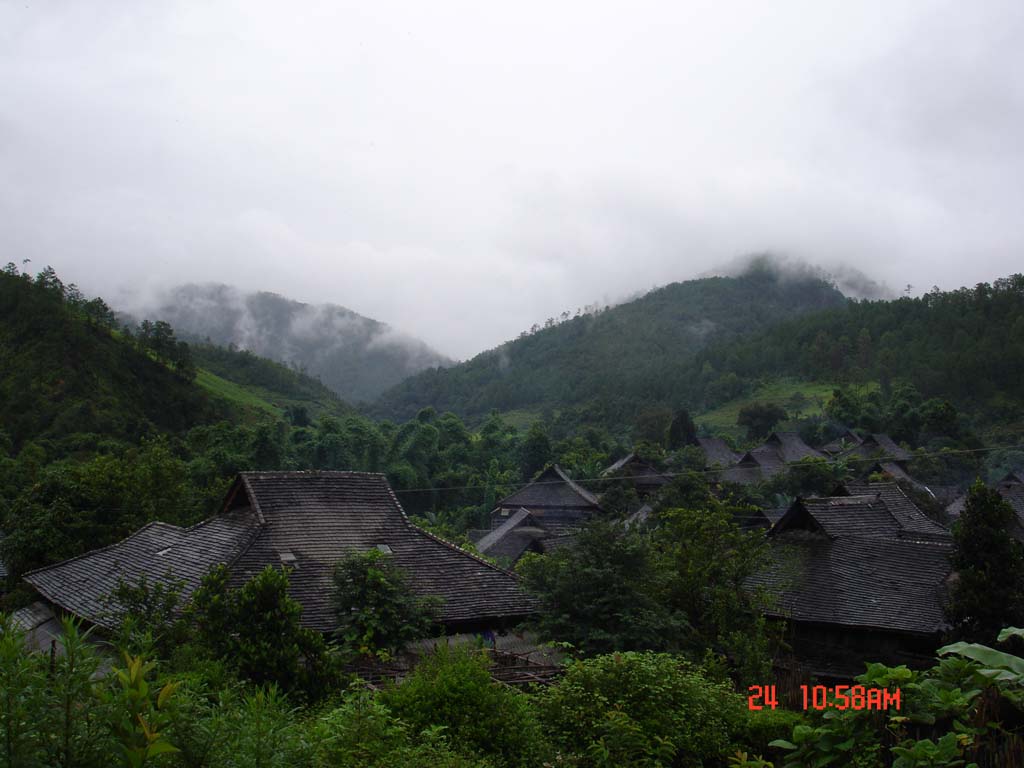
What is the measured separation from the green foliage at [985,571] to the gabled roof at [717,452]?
153 ft

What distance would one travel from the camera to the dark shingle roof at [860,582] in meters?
18.4

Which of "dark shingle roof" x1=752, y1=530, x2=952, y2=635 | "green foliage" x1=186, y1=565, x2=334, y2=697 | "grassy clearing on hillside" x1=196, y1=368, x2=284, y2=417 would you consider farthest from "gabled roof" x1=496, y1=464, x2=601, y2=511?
"grassy clearing on hillside" x1=196, y1=368, x2=284, y2=417

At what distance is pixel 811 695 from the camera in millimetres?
11062

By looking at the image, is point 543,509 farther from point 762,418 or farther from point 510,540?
point 762,418

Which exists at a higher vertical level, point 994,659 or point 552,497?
point 994,659

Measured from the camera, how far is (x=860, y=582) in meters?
19.8

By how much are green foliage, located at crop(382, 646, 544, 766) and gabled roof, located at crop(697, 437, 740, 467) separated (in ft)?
190

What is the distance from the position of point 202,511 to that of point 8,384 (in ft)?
95.6

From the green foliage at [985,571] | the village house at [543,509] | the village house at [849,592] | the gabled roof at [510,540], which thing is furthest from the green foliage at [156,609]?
the village house at [543,509]

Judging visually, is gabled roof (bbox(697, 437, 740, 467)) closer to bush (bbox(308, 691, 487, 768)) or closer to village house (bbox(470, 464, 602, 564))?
village house (bbox(470, 464, 602, 564))

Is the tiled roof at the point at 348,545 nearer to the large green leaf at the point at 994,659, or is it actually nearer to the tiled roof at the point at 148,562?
the tiled roof at the point at 148,562

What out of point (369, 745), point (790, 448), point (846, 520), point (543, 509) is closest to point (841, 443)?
point (790, 448)

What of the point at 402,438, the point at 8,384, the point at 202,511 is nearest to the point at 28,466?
the point at 202,511

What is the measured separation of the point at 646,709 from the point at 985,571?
12168mm
